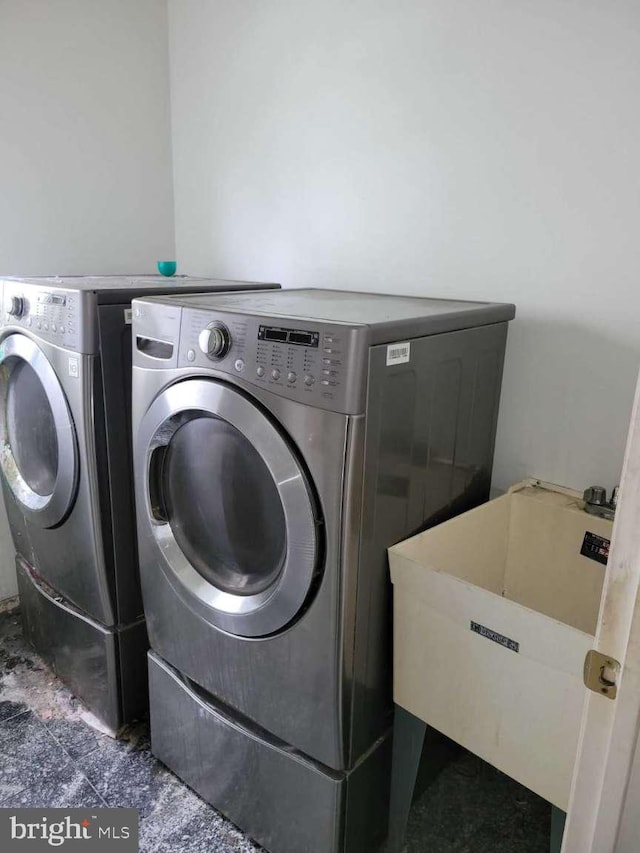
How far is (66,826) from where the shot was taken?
4.90ft

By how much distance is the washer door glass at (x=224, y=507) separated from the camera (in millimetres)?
1251

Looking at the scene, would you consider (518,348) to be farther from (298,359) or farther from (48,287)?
(48,287)

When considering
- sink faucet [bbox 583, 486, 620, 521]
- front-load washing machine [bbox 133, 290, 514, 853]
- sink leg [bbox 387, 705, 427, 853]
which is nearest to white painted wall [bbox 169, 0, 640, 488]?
sink faucet [bbox 583, 486, 620, 521]

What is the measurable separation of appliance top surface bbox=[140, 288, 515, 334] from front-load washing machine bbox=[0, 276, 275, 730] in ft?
0.84

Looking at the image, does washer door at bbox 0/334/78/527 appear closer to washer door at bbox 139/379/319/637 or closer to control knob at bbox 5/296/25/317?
control knob at bbox 5/296/25/317

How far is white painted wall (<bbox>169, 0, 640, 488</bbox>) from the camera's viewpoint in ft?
4.39

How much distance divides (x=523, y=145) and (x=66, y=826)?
191cm

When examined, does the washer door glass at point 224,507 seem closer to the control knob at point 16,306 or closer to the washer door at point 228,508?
the washer door at point 228,508

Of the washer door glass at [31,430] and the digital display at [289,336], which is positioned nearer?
the digital display at [289,336]

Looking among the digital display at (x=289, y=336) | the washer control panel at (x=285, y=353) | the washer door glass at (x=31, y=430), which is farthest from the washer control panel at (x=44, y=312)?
the digital display at (x=289, y=336)

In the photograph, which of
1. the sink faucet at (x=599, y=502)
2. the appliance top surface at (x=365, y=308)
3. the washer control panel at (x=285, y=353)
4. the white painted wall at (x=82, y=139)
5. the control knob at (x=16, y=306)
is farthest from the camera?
the white painted wall at (x=82, y=139)

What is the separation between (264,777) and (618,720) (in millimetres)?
924

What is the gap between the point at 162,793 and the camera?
160 cm

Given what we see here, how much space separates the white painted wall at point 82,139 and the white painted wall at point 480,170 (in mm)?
355
